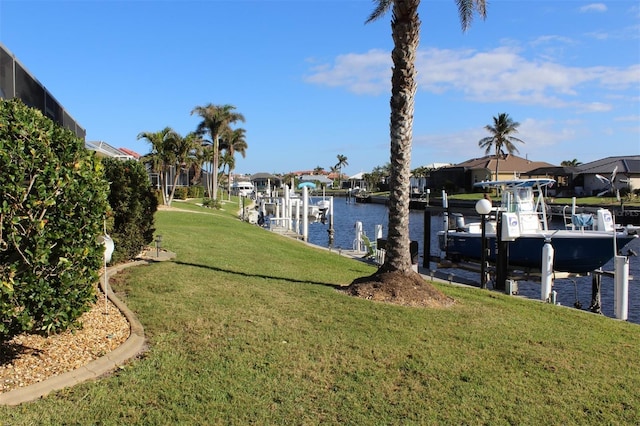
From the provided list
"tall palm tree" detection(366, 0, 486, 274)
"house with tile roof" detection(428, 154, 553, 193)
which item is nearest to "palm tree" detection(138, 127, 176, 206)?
"tall palm tree" detection(366, 0, 486, 274)

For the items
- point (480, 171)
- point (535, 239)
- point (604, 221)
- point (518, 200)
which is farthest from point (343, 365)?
point (480, 171)

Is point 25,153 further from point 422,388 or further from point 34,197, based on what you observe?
point 422,388

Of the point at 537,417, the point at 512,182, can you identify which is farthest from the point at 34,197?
the point at 512,182

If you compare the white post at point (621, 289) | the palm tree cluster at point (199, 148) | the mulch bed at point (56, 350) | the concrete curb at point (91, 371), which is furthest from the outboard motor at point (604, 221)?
the palm tree cluster at point (199, 148)

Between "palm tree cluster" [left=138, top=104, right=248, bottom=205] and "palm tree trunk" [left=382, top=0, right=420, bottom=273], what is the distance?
1091 inches

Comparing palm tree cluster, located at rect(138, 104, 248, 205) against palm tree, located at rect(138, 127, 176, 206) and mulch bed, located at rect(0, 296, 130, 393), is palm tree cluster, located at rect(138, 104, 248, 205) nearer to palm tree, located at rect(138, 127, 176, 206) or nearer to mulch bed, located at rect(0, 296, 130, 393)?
palm tree, located at rect(138, 127, 176, 206)

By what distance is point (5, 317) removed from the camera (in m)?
4.39

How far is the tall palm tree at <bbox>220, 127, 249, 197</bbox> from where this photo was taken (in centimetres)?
6762

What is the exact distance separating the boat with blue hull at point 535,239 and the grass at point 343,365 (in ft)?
25.9

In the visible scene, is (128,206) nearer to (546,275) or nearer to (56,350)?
(56,350)

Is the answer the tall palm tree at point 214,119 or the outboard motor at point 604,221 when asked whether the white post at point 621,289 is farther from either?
the tall palm tree at point 214,119

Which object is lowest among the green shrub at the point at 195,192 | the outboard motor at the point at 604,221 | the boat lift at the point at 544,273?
the boat lift at the point at 544,273

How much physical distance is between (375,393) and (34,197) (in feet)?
11.5

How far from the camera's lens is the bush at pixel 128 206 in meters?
10.0
